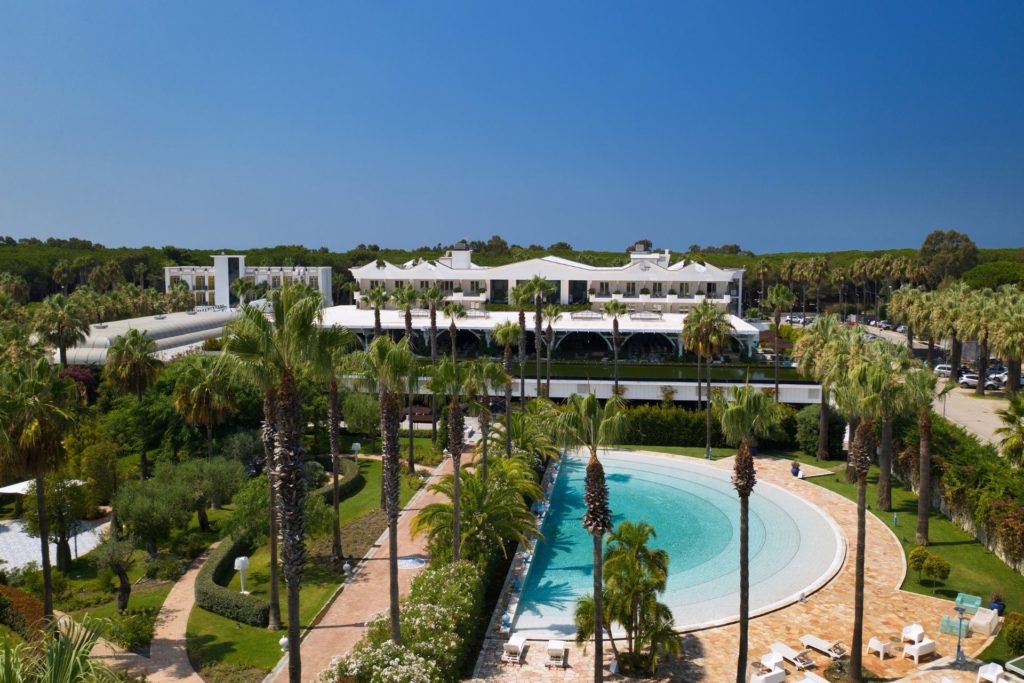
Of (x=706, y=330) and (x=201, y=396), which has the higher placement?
(x=706, y=330)

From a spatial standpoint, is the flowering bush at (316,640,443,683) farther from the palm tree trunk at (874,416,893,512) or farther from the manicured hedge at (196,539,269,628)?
the palm tree trunk at (874,416,893,512)

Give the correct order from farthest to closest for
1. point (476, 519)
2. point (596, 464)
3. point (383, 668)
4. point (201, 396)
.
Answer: point (201, 396)
point (476, 519)
point (596, 464)
point (383, 668)

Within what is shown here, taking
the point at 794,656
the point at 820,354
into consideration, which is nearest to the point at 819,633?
the point at 794,656

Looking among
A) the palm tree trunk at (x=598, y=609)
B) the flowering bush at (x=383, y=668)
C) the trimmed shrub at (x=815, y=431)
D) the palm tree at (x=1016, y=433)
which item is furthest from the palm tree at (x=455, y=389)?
the trimmed shrub at (x=815, y=431)

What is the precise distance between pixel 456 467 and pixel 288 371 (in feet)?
26.4

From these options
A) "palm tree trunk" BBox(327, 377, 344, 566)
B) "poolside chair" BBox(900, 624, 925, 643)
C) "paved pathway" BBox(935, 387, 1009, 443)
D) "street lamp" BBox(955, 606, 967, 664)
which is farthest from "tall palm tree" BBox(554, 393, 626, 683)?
"paved pathway" BBox(935, 387, 1009, 443)

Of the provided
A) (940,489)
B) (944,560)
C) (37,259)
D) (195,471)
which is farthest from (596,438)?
(37,259)

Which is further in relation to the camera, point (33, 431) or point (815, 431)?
point (815, 431)

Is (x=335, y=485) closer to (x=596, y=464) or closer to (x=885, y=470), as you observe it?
(x=596, y=464)

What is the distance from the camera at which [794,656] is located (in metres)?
17.5

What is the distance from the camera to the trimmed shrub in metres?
36.1

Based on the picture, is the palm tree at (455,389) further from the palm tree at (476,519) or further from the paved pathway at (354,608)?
the paved pathway at (354,608)

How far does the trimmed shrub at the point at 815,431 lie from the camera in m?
36.1

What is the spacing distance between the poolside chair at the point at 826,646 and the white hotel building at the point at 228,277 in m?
67.0
